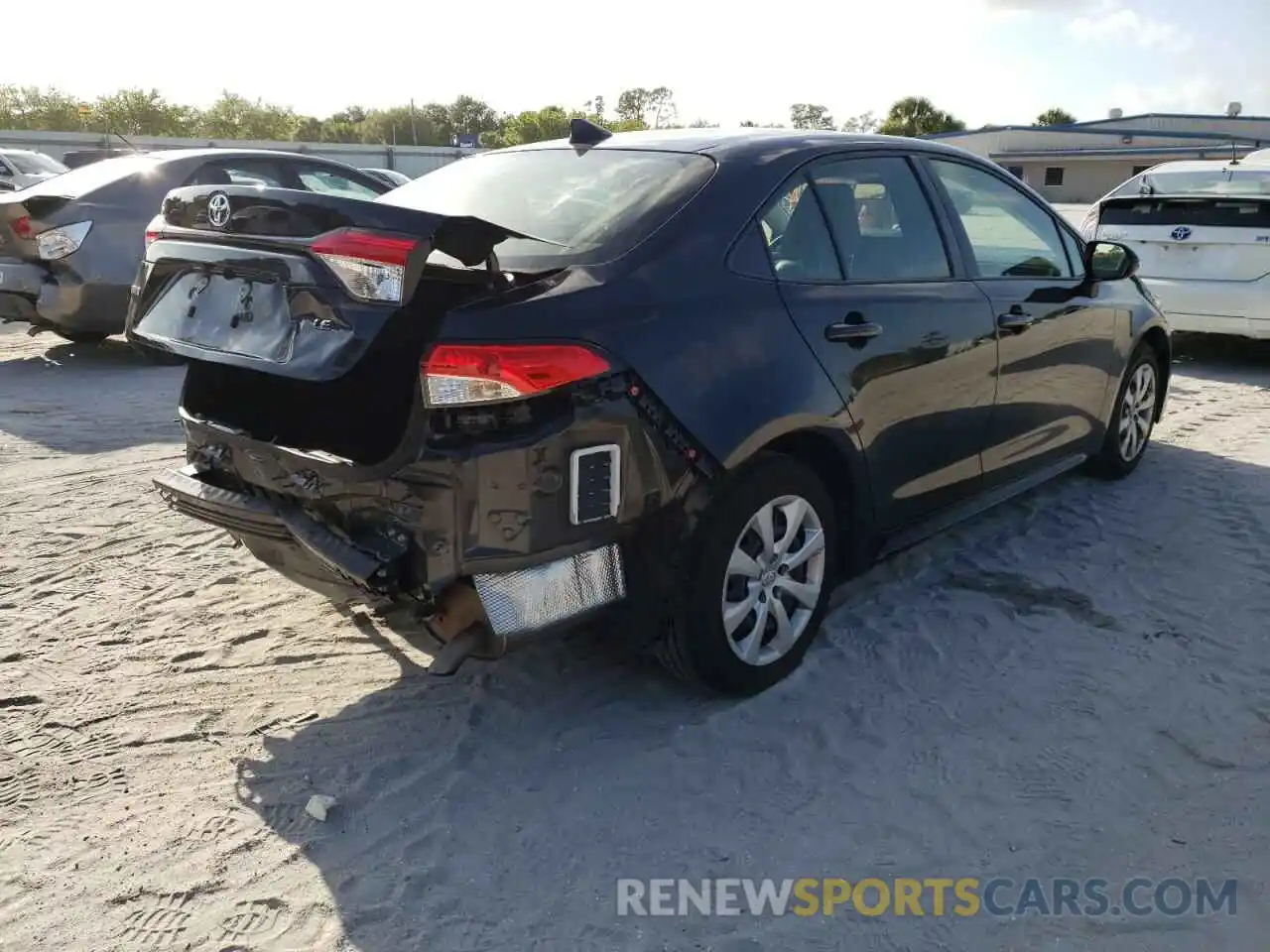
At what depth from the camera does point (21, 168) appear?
667 inches

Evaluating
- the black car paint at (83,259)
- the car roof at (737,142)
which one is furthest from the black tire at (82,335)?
the car roof at (737,142)

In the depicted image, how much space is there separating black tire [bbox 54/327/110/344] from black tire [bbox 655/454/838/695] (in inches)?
263

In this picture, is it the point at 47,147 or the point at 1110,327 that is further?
the point at 47,147

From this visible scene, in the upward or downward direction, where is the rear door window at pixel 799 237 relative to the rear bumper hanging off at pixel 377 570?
upward

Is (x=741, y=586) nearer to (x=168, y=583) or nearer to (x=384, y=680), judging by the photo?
(x=384, y=680)

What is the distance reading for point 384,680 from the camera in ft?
11.3

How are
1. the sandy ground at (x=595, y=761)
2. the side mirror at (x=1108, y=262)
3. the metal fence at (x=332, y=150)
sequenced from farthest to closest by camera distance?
the metal fence at (x=332, y=150)
the side mirror at (x=1108, y=262)
the sandy ground at (x=595, y=761)

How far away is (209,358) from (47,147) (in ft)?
116

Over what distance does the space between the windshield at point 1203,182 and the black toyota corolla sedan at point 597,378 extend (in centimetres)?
536

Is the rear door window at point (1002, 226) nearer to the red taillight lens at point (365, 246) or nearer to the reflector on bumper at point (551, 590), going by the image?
the reflector on bumper at point (551, 590)

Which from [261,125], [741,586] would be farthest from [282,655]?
[261,125]

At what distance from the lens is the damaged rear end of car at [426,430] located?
2574mm

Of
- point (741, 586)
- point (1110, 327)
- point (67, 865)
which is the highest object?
point (1110, 327)

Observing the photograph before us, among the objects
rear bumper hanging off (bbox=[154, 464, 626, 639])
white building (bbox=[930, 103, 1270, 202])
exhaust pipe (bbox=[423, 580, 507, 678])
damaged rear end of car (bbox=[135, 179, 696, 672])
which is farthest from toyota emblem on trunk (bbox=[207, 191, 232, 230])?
white building (bbox=[930, 103, 1270, 202])
